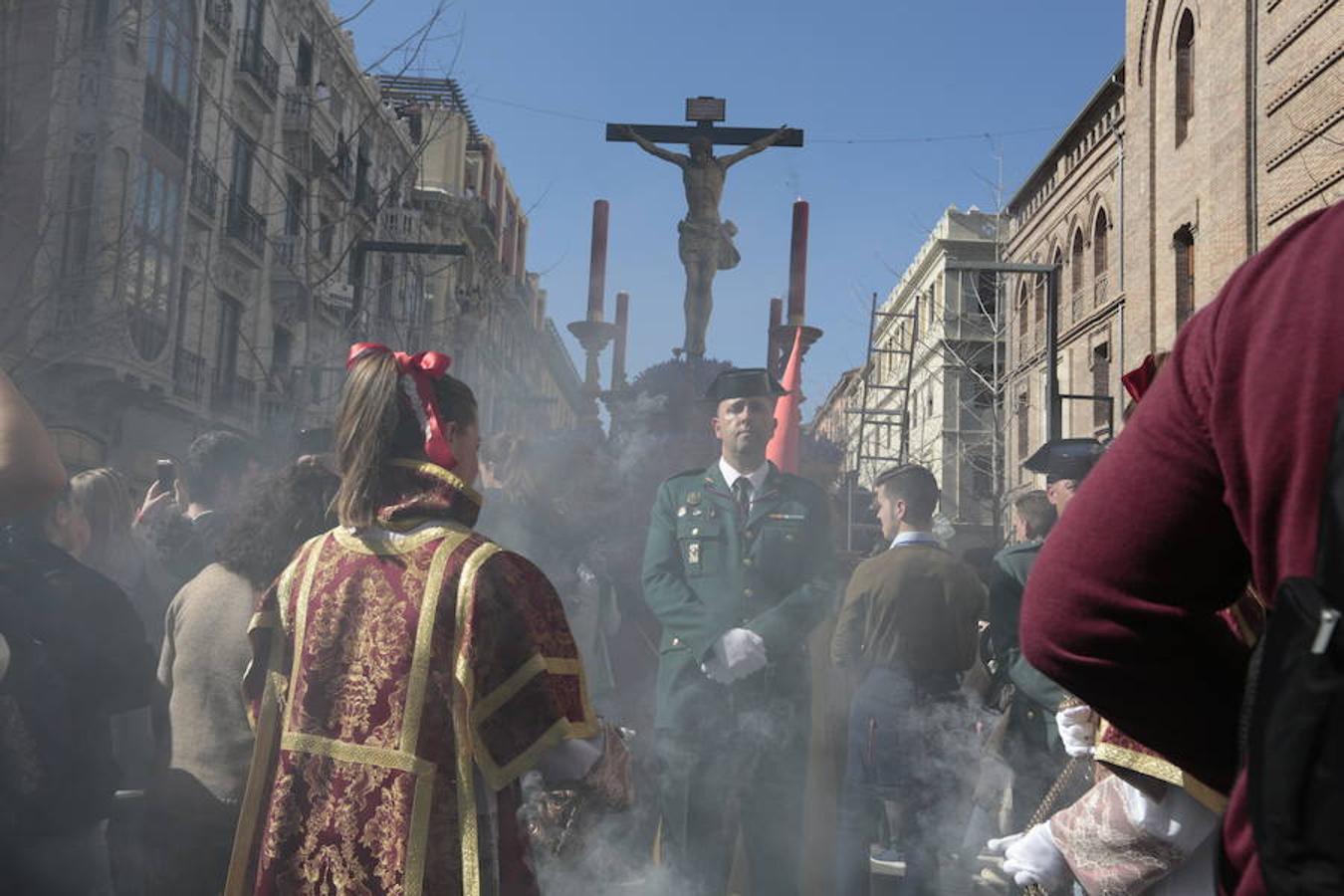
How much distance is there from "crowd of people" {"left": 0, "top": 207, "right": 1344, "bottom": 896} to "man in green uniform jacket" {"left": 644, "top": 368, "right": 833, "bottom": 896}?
0.01 m

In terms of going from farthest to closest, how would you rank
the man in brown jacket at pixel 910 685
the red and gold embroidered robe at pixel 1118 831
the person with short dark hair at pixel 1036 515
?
1. the person with short dark hair at pixel 1036 515
2. the man in brown jacket at pixel 910 685
3. the red and gold embroidered robe at pixel 1118 831

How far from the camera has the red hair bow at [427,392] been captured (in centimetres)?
255

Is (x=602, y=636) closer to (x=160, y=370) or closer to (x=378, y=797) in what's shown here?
(x=378, y=797)

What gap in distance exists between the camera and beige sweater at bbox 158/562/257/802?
3201 millimetres

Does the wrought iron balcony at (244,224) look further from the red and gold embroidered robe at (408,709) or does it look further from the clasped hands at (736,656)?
the red and gold embroidered robe at (408,709)

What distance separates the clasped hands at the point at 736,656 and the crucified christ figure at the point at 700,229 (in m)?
5.01

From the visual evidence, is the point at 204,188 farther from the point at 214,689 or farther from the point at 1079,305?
the point at 214,689

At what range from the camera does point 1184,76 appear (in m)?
19.0

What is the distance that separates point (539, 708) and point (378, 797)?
37 centimetres

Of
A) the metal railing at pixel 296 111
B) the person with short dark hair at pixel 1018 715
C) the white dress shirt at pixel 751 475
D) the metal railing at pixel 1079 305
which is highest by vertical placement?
the metal railing at pixel 296 111

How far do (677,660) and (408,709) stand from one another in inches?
79.6

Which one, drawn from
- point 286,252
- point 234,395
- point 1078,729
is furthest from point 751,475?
point 234,395

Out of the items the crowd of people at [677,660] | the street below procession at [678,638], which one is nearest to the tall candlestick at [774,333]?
the street below procession at [678,638]

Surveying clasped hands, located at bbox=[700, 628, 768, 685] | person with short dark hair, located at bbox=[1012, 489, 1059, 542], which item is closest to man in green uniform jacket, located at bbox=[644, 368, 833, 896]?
clasped hands, located at bbox=[700, 628, 768, 685]
